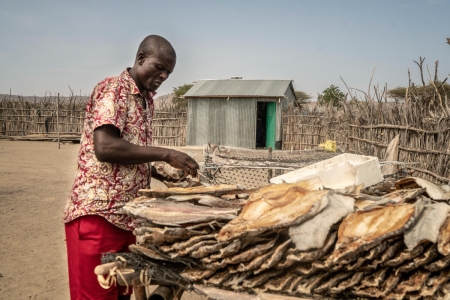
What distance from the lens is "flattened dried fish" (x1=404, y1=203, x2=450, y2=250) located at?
3.79 ft

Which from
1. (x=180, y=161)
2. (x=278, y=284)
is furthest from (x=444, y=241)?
(x=180, y=161)

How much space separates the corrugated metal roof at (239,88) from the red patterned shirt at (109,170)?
15.7 m

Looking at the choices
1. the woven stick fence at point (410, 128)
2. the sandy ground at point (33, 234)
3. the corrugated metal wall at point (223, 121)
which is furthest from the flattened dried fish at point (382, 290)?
the corrugated metal wall at point (223, 121)

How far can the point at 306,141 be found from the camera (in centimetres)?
1636

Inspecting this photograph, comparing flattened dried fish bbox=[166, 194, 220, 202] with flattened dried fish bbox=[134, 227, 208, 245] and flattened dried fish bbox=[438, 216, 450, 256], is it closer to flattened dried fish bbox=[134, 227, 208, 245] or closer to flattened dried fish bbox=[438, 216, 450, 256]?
flattened dried fish bbox=[134, 227, 208, 245]

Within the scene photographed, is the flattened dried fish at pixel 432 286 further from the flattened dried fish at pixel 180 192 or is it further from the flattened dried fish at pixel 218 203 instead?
the flattened dried fish at pixel 180 192

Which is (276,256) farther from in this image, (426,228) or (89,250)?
(89,250)

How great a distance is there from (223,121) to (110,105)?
16.4 m

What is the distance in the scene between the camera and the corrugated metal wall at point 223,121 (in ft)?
58.8

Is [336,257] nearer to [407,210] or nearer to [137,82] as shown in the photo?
[407,210]

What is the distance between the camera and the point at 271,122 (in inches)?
714

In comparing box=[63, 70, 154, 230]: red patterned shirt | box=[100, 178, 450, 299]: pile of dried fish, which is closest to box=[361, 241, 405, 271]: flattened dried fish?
box=[100, 178, 450, 299]: pile of dried fish

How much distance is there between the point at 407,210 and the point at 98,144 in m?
1.32

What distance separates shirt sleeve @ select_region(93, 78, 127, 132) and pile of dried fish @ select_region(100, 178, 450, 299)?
1.81 feet
